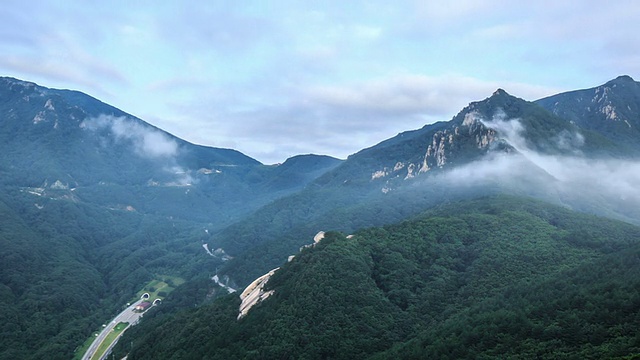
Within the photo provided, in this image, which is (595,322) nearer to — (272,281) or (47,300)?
(272,281)

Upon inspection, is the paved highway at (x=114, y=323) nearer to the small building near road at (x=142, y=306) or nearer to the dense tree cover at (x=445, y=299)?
the small building near road at (x=142, y=306)

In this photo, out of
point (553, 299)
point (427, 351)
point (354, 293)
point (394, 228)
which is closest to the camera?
point (427, 351)

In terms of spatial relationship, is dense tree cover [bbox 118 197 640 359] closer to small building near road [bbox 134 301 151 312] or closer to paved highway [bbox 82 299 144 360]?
paved highway [bbox 82 299 144 360]

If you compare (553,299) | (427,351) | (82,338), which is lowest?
(82,338)

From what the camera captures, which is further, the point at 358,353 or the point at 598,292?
the point at 358,353

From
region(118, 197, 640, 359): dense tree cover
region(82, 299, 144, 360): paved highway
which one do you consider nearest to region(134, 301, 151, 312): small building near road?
region(82, 299, 144, 360): paved highway

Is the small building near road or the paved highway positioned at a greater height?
the small building near road

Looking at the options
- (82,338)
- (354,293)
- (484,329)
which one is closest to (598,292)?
(484,329)
